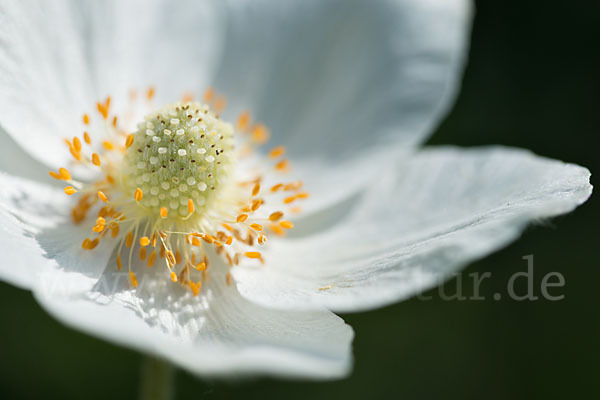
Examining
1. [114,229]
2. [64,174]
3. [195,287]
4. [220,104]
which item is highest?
[220,104]

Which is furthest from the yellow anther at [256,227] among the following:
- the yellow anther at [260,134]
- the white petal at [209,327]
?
the yellow anther at [260,134]

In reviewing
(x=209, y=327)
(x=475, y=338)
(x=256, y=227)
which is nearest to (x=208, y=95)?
(x=256, y=227)

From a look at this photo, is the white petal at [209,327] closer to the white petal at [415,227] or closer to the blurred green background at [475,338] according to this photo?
the white petal at [415,227]

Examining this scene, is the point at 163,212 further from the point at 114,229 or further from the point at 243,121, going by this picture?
the point at 243,121

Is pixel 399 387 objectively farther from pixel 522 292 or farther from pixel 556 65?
pixel 556 65

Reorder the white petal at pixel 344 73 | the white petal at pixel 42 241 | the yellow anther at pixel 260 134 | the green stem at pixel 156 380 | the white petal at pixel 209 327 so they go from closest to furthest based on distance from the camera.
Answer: the white petal at pixel 209 327 → the white petal at pixel 42 241 → the green stem at pixel 156 380 → the yellow anther at pixel 260 134 → the white petal at pixel 344 73

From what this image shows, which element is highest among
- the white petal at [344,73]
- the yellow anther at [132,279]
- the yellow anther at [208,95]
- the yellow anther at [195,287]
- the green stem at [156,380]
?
the white petal at [344,73]
